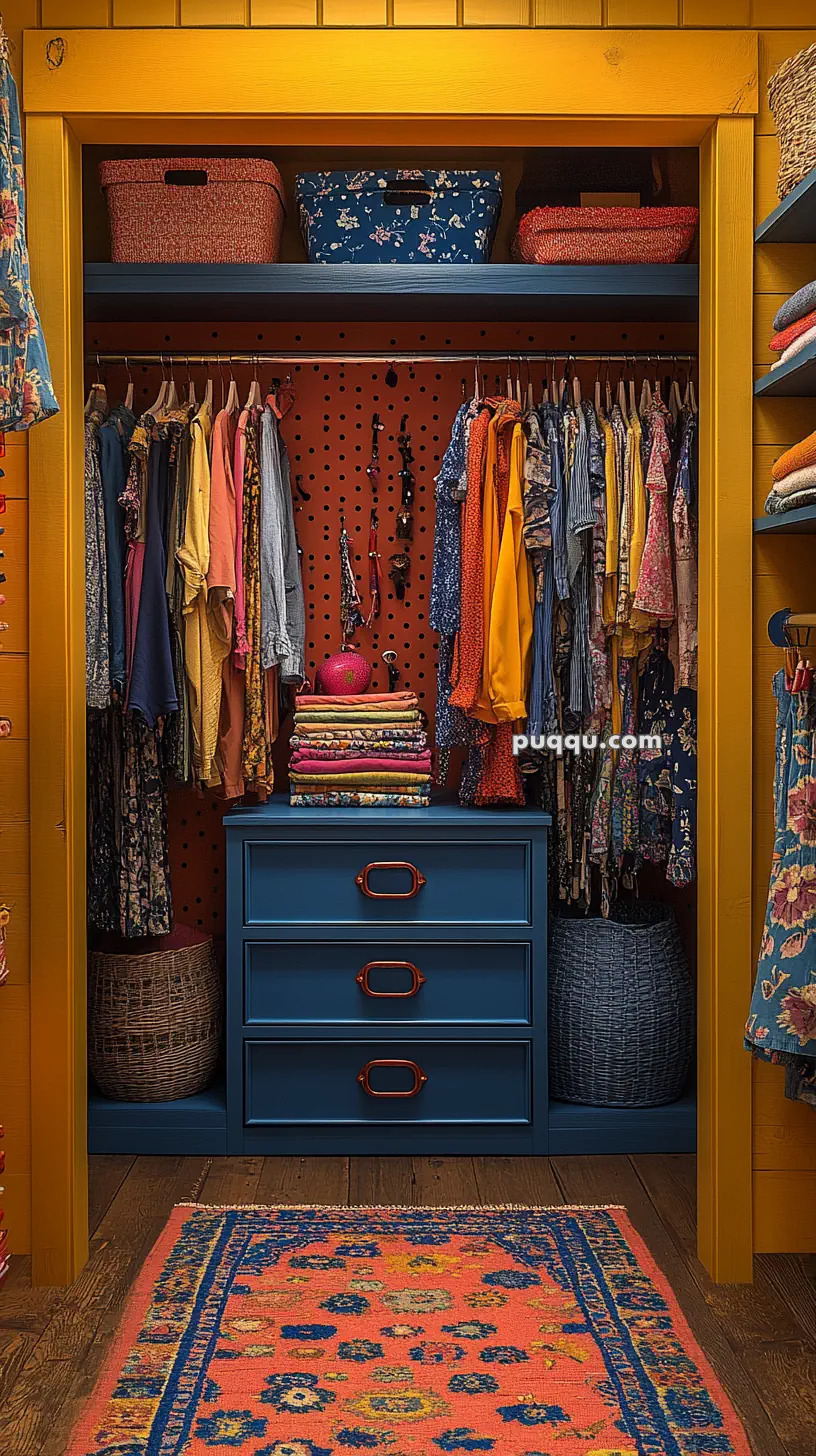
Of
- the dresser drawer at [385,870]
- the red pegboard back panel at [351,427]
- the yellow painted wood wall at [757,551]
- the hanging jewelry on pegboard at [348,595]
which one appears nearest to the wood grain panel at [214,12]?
the yellow painted wood wall at [757,551]

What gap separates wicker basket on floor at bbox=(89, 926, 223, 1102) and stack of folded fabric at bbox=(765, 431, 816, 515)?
196 cm

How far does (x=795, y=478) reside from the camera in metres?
2.32

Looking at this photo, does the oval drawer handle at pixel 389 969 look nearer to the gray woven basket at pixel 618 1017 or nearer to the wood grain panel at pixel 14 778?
the gray woven basket at pixel 618 1017

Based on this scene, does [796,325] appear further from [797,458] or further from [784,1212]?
[784,1212]

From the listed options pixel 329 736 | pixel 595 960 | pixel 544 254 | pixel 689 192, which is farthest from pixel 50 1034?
pixel 689 192

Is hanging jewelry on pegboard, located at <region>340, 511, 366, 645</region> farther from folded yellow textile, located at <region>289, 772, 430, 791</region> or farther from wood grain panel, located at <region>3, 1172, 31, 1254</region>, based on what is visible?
wood grain panel, located at <region>3, 1172, 31, 1254</region>

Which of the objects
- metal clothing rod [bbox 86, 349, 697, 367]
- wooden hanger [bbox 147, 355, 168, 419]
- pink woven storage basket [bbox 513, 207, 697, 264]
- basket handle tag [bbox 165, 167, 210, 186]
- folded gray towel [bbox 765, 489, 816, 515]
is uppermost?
basket handle tag [bbox 165, 167, 210, 186]

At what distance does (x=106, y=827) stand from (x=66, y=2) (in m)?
1.93

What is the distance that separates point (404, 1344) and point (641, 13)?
2606 mm

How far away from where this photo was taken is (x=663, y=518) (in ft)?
10.6

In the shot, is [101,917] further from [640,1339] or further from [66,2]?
[66,2]

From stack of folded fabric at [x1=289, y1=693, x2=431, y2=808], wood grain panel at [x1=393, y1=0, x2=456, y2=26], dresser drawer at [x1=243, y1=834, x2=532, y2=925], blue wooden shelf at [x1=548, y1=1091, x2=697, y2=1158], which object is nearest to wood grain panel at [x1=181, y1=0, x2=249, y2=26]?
wood grain panel at [x1=393, y1=0, x2=456, y2=26]

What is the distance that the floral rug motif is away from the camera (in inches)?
79.4

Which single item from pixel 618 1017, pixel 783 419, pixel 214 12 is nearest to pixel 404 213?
pixel 214 12
